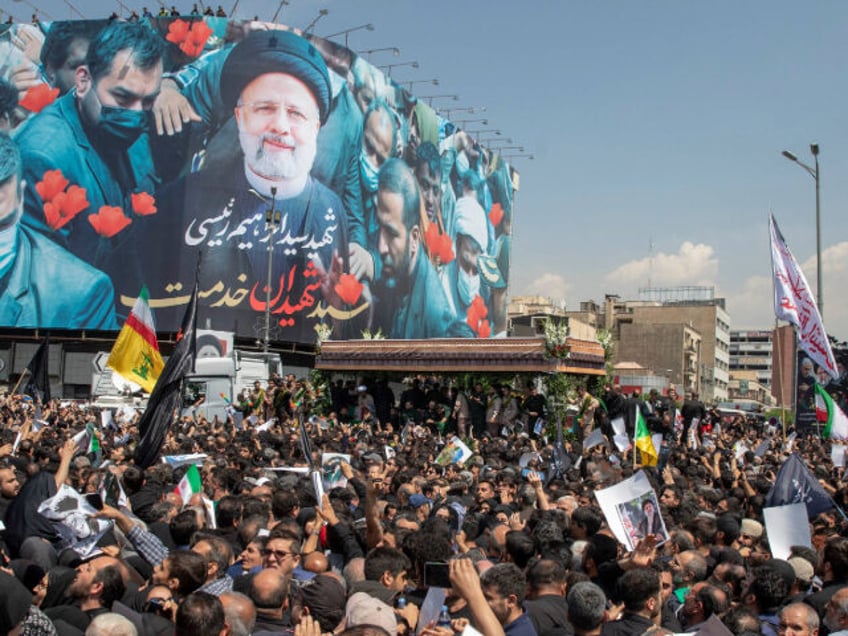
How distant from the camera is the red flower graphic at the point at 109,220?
44.3m

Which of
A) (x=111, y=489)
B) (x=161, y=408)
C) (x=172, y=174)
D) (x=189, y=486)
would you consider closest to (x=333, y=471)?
(x=189, y=486)

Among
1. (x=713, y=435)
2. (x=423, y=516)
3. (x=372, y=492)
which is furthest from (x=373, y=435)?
(x=372, y=492)

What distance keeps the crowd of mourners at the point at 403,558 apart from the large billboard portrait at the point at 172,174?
32639mm

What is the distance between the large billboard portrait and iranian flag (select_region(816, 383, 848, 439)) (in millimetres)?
30584

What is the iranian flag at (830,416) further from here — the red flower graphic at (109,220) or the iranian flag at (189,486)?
the red flower graphic at (109,220)

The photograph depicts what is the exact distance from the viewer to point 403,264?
53.9 m

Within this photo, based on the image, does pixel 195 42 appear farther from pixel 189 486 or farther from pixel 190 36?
pixel 189 486

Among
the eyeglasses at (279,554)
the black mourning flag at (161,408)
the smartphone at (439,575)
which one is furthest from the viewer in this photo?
the black mourning flag at (161,408)

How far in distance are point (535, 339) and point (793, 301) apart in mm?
9771

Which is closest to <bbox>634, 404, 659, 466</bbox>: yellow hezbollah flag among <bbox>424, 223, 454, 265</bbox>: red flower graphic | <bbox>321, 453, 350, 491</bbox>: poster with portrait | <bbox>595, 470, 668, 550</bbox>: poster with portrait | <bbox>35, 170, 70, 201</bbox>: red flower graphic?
<bbox>321, 453, 350, 491</bbox>: poster with portrait

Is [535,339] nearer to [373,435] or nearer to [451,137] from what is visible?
[373,435]

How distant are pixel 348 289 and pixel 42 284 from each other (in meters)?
14.6

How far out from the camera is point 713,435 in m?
19.6

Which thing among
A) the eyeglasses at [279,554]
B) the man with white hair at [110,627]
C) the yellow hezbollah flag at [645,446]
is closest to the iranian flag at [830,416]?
the yellow hezbollah flag at [645,446]
